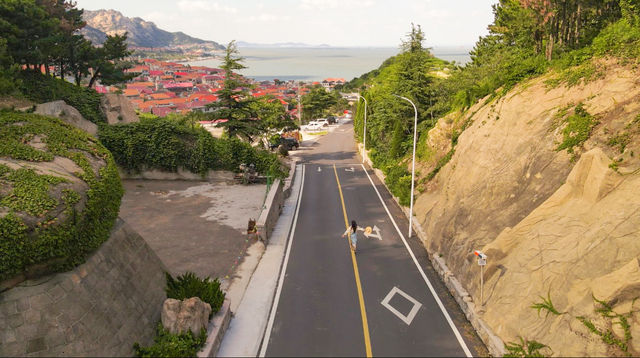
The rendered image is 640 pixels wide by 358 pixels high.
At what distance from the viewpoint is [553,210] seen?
13.0 meters

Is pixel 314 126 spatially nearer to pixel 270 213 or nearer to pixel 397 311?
pixel 270 213

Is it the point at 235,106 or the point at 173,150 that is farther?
the point at 235,106

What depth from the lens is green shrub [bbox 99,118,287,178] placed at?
30625 millimetres

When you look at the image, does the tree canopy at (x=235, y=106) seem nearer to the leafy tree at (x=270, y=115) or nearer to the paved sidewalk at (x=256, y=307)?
the leafy tree at (x=270, y=115)

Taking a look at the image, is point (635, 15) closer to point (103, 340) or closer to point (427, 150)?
point (427, 150)

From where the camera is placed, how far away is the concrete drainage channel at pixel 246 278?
11.4 meters

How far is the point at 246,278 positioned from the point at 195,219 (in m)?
8.12

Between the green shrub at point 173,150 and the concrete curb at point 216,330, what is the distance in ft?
58.7

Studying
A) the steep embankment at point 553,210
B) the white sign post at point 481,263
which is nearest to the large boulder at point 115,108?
the steep embankment at point 553,210

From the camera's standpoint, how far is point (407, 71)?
31.9 m

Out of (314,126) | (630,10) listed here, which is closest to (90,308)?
(630,10)

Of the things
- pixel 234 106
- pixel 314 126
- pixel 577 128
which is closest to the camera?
pixel 577 128

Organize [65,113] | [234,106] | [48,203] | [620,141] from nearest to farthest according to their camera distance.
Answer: [48,203] < [620,141] < [65,113] < [234,106]

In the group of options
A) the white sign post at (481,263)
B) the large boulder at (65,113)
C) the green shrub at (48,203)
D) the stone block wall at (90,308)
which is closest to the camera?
the green shrub at (48,203)
